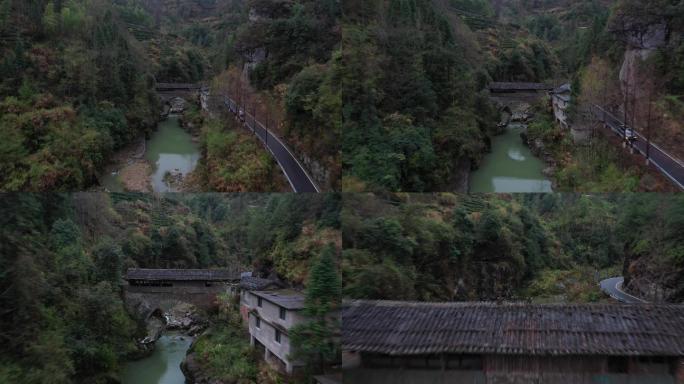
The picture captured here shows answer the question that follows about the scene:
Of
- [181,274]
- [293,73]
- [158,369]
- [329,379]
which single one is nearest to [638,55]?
[293,73]

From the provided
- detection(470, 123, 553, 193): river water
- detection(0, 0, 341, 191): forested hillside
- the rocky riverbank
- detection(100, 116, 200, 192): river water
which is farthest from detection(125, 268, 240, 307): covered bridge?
the rocky riverbank

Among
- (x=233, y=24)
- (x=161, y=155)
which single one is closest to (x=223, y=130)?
(x=161, y=155)

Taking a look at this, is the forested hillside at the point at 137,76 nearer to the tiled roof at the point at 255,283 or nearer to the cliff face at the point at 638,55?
the tiled roof at the point at 255,283

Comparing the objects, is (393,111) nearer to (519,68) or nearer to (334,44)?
(334,44)

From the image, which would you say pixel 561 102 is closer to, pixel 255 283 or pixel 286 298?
pixel 286 298

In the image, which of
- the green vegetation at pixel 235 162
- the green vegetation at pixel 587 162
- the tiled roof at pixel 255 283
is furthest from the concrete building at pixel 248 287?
the green vegetation at pixel 587 162

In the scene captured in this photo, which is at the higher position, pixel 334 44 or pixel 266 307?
pixel 334 44
